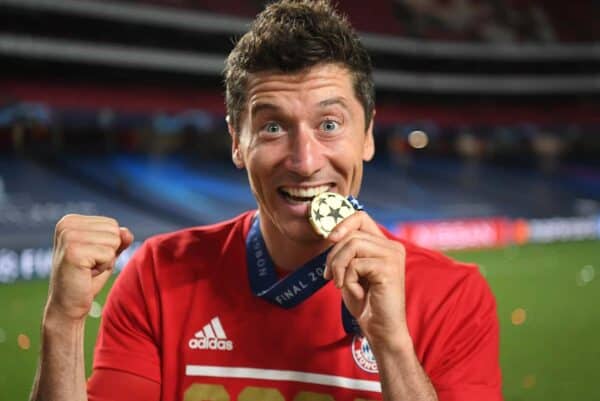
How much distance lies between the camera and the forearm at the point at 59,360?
6.83ft

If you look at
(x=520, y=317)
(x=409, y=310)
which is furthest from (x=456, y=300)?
(x=520, y=317)

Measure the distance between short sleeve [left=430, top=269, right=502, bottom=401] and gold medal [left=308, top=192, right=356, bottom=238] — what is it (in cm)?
45

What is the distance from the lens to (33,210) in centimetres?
1589

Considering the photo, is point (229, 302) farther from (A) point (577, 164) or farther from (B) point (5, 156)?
(A) point (577, 164)

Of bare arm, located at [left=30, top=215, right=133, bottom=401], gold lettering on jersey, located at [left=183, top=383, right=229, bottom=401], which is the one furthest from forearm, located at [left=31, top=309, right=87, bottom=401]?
gold lettering on jersey, located at [left=183, top=383, right=229, bottom=401]

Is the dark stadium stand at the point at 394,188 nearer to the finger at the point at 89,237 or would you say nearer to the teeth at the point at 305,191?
the teeth at the point at 305,191

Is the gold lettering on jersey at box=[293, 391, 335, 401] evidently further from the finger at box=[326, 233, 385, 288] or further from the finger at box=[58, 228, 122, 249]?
Answer: the finger at box=[58, 228, 122, 249]

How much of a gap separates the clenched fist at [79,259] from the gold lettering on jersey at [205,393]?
441 millimetres

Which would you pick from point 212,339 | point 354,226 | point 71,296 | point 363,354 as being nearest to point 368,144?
point 354,226

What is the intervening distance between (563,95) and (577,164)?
330 centimetres

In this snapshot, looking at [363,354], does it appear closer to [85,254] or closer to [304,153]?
[304,153]

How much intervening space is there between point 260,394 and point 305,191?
642 mm

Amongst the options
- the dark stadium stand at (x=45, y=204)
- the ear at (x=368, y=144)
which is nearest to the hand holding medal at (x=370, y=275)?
the ear at (x=368, y=144)

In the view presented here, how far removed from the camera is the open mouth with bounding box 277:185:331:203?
2273 millimetres
